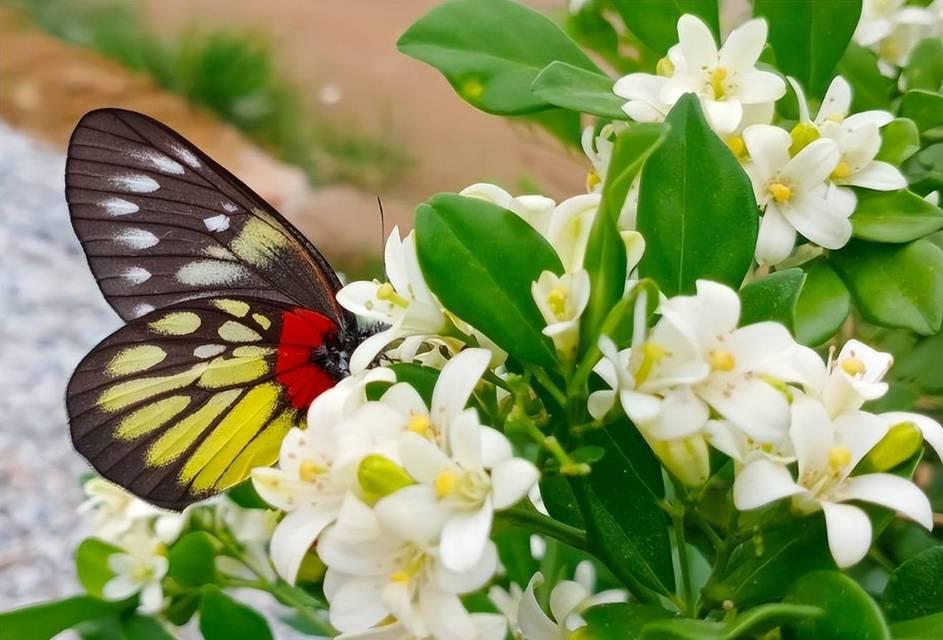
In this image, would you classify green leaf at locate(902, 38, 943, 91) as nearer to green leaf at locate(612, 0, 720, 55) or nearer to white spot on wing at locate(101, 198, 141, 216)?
green leaf at locate(612, 0, 720, 55)

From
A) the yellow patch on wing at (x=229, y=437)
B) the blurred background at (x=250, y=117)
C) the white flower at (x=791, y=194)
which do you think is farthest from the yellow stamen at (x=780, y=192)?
the blurred background at (x=250, y=117)

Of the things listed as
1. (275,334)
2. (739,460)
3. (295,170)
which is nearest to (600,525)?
(739,460)

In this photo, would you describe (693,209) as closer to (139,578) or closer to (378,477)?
(378,477)

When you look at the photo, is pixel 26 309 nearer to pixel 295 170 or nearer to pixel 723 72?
pixel 295 170

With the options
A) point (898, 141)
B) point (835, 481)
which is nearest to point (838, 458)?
point (835, 481)

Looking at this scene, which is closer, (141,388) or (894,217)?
(894,217)

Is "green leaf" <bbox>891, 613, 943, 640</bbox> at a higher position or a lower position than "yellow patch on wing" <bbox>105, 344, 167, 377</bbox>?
lower

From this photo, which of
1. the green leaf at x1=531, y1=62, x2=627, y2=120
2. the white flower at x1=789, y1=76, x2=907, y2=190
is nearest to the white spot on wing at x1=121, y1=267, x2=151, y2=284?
the green leaf at x1=531, y1=62, x2=627, y2=120
